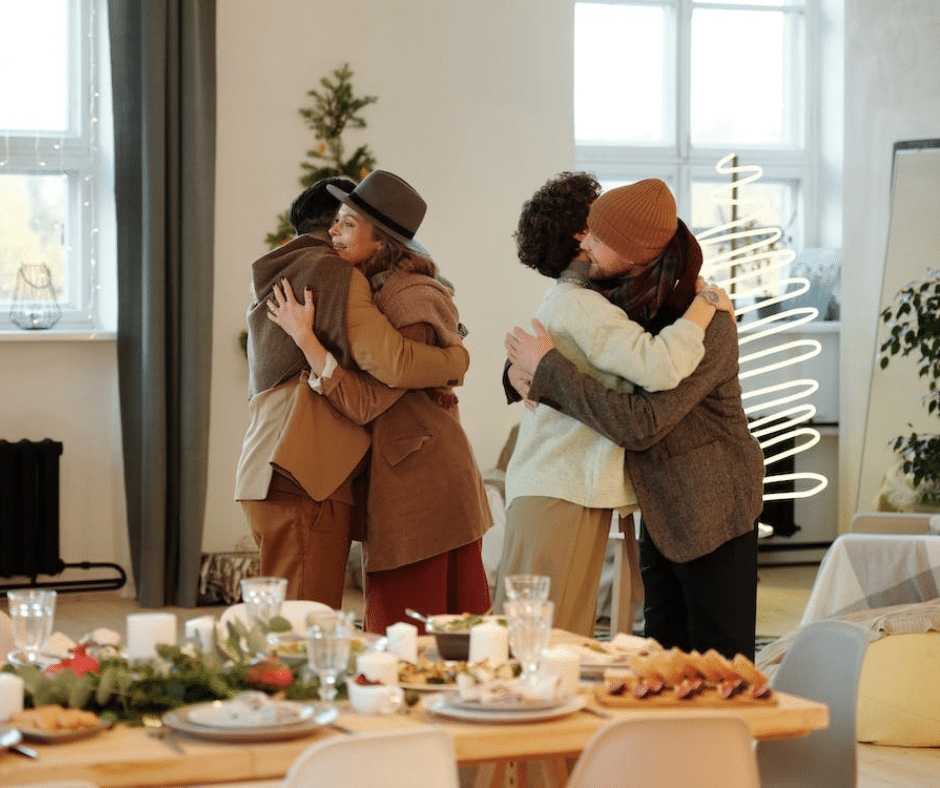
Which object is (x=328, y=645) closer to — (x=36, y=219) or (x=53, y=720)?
(x=53, y=720)

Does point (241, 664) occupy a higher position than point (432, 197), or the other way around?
point (432, 197)

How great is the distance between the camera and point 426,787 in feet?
5.67

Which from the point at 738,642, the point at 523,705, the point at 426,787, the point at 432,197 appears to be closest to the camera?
the point at 426,787

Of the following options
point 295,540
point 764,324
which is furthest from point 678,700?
point 764,324

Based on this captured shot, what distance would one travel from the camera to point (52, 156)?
272 inches

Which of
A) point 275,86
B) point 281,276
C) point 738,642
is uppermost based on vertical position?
point 275,86

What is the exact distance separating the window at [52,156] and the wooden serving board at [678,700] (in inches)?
210

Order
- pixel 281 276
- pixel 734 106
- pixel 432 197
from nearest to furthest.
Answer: pixel 281 276, pixel 432 197, pixel 734 106

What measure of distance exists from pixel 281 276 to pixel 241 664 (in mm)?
1431

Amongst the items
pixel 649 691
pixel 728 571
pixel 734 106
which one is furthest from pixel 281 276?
pixel 734 106

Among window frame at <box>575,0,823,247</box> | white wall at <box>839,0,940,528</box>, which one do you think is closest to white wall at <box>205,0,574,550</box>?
window frame at <box>575,0,823,247</box>

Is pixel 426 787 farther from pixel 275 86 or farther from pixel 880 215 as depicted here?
pixel 880 215

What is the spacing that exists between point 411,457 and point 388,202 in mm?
600

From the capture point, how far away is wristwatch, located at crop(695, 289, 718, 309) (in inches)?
114
